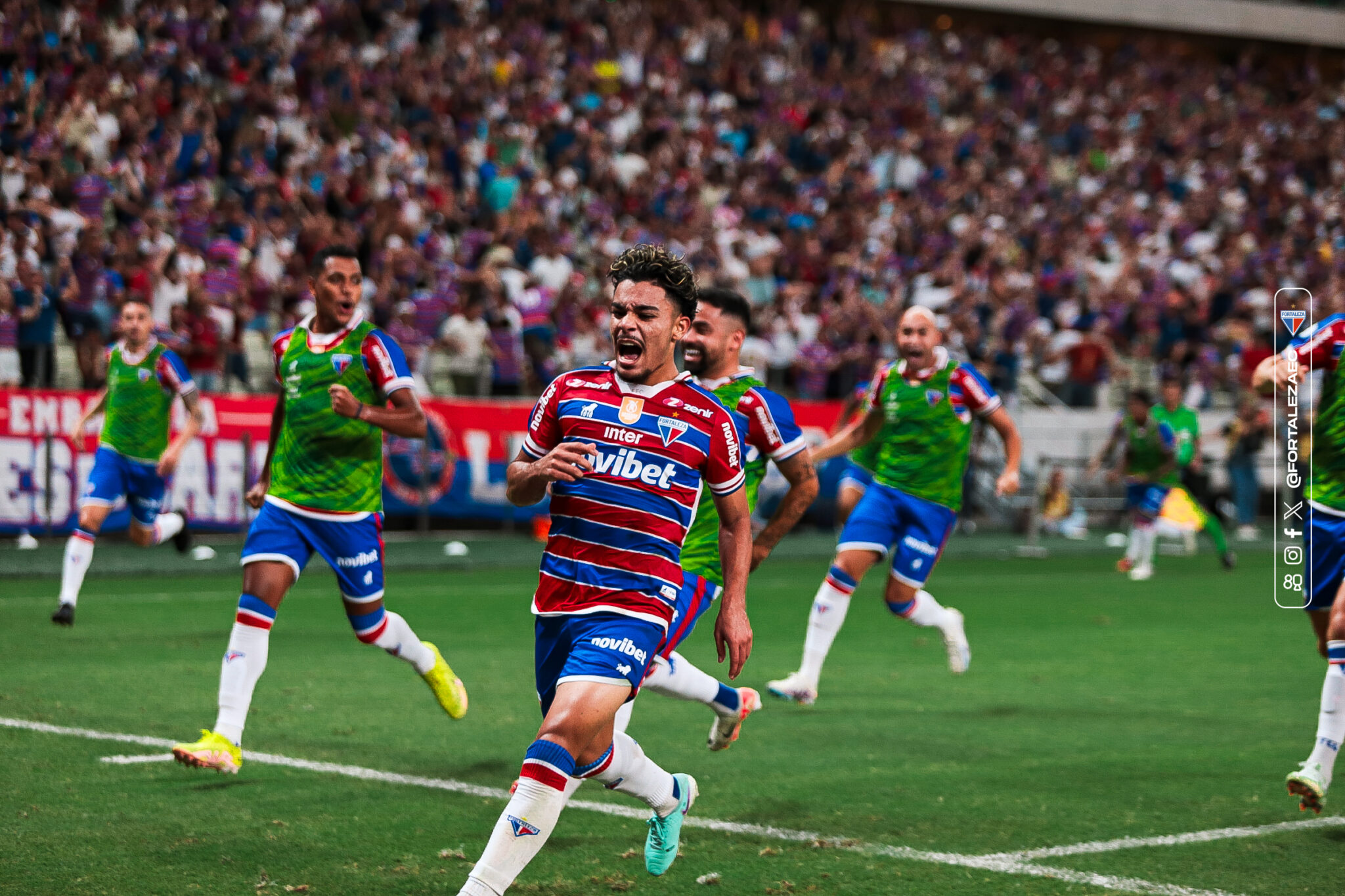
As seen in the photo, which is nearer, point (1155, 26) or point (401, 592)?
point (401, 592)

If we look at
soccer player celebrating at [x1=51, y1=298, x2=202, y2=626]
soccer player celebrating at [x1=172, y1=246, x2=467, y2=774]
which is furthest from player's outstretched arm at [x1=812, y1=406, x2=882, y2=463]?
soccer player celebrating at [x1=51, y1=298, x2=202, y2=626]

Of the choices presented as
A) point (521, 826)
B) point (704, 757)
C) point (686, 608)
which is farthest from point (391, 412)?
point (521, 826)

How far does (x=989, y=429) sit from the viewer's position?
87.0 ft

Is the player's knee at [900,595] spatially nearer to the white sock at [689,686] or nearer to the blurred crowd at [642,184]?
the white sock at [689,686]

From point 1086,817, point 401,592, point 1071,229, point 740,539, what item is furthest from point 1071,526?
point 740,539

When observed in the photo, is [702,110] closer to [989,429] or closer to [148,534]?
[989,429]

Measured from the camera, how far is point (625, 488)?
17.6 feet

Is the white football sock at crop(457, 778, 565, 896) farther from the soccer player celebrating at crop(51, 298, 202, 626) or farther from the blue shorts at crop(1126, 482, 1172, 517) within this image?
the blue shorts at crop(1126, 482, 1172, 517)

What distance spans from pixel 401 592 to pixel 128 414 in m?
3.93

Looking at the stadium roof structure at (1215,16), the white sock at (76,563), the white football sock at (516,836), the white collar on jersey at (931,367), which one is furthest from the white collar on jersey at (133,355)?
the stadium roof structure at (1215,16)

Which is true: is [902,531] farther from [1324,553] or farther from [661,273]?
[661,273]

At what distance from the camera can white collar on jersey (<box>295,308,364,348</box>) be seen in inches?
327

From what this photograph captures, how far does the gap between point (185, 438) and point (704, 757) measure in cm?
575

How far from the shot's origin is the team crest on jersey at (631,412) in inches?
211
